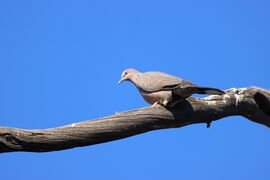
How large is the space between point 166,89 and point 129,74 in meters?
1.95

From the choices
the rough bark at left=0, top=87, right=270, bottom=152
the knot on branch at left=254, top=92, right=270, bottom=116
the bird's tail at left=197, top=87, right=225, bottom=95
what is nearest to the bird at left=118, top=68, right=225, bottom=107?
the bird's tail at left=197, top=87, right=225, bottom=95

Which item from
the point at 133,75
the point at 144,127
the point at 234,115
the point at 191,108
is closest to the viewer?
the point at 144,127

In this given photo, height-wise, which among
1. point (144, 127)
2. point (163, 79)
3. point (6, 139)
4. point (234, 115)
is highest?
point (163, 79)

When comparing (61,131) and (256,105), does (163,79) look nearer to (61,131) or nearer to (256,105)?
(256,105)

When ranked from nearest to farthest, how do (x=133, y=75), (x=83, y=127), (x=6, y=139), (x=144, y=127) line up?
(x=6, y=139)
(x=83, y=127)
(x=144, y=127)
(x=133, y=75)

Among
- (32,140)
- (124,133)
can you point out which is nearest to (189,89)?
(124,133)

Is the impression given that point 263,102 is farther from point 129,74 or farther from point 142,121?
point 129,74

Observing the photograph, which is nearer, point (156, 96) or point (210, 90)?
point (210, 90)

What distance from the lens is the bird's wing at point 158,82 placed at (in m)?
5.64

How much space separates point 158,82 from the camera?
237 inches

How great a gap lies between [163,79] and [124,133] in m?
1.31

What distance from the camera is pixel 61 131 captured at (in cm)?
450

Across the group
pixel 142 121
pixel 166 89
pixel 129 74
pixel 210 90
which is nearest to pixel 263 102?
pixel 210 90

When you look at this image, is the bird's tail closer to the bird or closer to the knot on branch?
the bird
